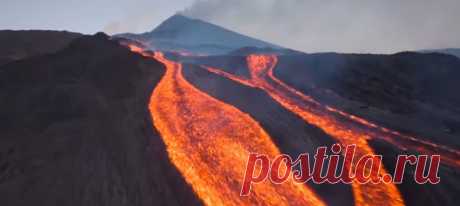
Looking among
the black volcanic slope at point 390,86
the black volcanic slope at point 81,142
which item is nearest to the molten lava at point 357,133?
the black volcanic slope at point 390,86

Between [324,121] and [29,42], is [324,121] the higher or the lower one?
the lower one

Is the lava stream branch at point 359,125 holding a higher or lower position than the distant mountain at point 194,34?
lower

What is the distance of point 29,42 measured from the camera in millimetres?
45344

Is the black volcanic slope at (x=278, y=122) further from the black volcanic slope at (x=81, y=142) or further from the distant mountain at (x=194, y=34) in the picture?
the distant mountain at (x=194, y=34)

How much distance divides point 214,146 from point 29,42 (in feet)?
136

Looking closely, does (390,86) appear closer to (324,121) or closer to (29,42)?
(324,121)

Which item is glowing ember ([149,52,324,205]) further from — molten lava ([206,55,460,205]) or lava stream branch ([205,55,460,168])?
lava stream branch ([205,55,460,168])

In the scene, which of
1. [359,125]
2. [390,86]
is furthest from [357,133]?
[390,86]

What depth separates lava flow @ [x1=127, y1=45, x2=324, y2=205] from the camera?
11.6 m

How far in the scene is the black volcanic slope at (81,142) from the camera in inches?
452

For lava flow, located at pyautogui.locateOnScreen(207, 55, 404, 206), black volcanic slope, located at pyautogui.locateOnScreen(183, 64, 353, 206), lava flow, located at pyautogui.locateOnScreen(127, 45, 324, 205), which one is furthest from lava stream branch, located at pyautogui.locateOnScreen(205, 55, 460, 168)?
lava flow, located at pyautogui.locateOnScreen(127, 45, 324, 205)

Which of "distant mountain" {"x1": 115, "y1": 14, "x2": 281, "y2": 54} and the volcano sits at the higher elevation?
"distant mountain" {"x1": 115, "y1": 14, "x2": 281, "y2": 54}

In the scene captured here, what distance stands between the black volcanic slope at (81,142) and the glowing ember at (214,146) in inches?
23.3

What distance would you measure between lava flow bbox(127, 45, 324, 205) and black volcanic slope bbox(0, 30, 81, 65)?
27.1m
